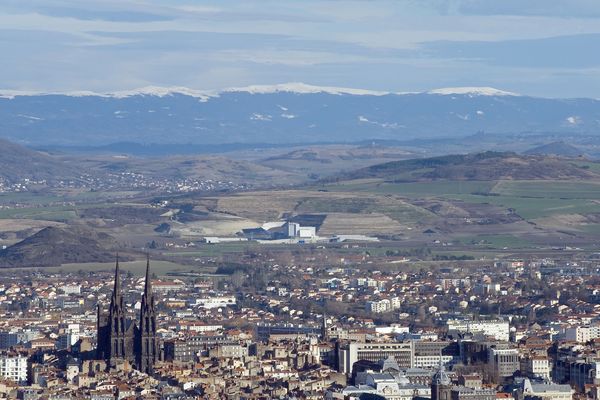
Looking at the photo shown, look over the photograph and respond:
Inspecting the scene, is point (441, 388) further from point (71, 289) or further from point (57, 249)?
point (57, 249)

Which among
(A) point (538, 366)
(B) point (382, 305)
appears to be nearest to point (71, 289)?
(B) point (382, 305)

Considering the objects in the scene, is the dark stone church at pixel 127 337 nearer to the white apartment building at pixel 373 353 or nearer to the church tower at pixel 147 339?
the church tower at pixel 147 339

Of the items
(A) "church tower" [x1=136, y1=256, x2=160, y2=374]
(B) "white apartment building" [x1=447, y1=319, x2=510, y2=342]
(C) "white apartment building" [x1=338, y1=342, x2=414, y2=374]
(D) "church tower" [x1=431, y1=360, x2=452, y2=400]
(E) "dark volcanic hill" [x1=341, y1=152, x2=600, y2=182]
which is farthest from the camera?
(E) "dark volcanic hill" [x1=341, y1=152, x2=600, y2=182]

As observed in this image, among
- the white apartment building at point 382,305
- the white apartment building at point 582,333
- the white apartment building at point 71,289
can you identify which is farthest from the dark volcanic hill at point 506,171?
the white apartment building at point 582,333

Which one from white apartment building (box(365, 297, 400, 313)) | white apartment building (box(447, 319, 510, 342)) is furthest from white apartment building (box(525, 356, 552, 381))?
white apartment building (box(365, 297, 400, 313))

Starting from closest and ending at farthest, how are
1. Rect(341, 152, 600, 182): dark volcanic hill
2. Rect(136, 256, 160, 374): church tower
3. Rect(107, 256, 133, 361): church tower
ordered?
Rect(136, 256, 160, 374): church tower
Rect(107, 256, 133, 361): church tower
Rect(341, 152, 600, 182): dark volcanic hill

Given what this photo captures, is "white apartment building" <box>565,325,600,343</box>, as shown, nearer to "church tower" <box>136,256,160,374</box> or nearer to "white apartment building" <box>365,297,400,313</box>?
"white apartment building" <box>365,297,400,313</box>
